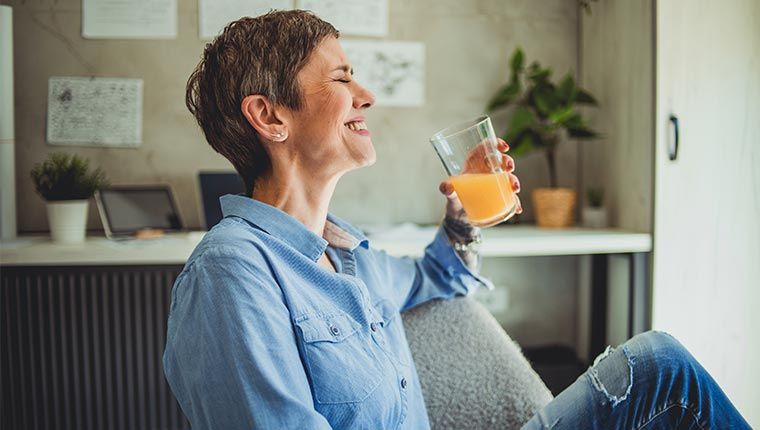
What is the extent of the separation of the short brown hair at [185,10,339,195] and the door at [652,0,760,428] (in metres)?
1.18

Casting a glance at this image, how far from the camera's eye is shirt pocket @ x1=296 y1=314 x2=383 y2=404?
0.87m

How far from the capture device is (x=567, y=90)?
2.00 meters

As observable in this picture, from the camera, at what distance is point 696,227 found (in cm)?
179

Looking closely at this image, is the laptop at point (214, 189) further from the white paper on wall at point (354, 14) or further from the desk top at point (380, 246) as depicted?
the white paper on wall at point (354, 14)

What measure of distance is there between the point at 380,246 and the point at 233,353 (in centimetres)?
96

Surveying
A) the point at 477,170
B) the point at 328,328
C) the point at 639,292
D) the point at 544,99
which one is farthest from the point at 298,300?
the point at 544,99

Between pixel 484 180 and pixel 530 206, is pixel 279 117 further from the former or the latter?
pixel 530 206

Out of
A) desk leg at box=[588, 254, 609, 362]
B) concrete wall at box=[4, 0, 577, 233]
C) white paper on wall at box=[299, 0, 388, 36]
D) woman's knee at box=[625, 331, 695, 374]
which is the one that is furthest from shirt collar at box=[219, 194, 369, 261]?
desk leg at box=[588, 254, 609, 362]

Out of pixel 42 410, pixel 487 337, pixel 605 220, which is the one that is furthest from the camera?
pixel 605 220

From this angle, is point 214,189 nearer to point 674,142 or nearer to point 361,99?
point 361,99

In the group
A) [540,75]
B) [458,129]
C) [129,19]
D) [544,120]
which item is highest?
[129,19]

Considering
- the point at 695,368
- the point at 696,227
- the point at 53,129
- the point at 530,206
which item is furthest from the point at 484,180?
the point at 53,129

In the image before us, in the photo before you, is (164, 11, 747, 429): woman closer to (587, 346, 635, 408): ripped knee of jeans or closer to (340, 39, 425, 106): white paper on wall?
(587, 346, 635, 408): ripped knee of jeans

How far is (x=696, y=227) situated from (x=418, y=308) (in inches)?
37.2
